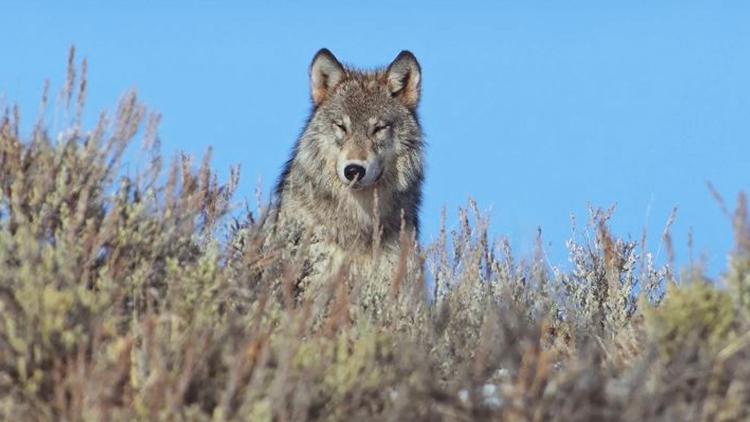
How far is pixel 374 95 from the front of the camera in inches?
421

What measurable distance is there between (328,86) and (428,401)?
23.4ft

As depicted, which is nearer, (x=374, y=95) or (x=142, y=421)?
(x=142, y=421)

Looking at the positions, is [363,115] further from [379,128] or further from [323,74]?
[323,74]

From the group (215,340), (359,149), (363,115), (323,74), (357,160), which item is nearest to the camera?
(215,340)

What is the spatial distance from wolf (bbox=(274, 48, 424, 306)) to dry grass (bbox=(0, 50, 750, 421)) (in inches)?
135

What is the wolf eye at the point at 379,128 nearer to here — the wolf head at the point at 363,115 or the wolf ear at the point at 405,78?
the wolf head at the point at 363,115

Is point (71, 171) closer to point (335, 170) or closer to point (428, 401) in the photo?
point (428, 401)

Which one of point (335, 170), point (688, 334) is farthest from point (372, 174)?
point (688, 334)

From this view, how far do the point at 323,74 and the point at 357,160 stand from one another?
1.06 m

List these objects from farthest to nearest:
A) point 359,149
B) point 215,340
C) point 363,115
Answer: point 363,115, point 359,149, point 215,340

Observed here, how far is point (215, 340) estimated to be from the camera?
14.0 ft

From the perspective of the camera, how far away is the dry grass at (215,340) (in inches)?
151

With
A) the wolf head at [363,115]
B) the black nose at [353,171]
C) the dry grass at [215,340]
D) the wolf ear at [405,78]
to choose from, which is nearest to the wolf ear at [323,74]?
the wolf head at [363,115]

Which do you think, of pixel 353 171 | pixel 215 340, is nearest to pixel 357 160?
pixel 353 171
